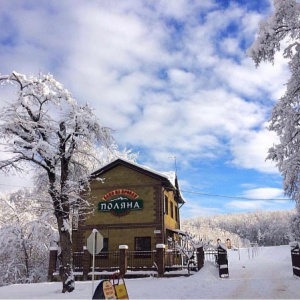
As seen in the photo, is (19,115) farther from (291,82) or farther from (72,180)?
(291,82)

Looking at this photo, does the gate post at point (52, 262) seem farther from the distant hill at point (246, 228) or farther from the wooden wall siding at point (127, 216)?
the distant hill at point (246, 228)

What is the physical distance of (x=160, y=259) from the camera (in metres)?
23.2

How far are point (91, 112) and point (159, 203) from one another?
32.3 feet

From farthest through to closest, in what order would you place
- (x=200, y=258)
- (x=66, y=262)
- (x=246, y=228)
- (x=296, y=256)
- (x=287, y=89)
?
1. (x=246, y=228)
2. (x=200, y=258)
3. (x=296, y=256)
4. (x=66, y=262)
5. (x=287, y=89)

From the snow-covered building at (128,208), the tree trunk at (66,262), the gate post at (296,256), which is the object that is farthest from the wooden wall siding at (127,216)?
the tree trunk at (66,262)

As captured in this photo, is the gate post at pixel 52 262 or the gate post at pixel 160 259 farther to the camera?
the gate post at pixel 52 262

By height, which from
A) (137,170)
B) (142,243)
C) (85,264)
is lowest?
(85,264)

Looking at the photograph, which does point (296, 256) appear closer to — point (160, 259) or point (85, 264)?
point (160, 259)

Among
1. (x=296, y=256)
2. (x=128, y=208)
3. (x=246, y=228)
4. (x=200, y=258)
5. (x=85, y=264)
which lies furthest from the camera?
(x=246, y=228)

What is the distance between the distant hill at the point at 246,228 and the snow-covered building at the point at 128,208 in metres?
97.3

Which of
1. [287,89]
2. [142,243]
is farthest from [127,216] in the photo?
[287,89]

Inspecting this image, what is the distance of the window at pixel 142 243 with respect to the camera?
2570 cm

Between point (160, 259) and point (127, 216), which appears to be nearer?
point (160, 259)

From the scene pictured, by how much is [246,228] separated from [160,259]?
5509 inches
